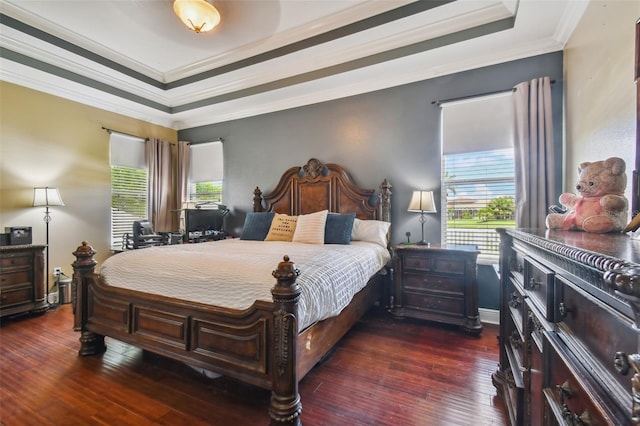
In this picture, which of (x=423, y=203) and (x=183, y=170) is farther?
(x=183, y=170)

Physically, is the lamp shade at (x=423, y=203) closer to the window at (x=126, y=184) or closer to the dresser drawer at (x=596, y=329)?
the dresser drawer at (x=596, y=329)

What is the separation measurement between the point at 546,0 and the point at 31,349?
16.4ft

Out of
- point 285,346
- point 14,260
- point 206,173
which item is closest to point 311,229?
Result: point 285,346

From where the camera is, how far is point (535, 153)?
8.68ft

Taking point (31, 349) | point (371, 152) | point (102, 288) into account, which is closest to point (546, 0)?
point (371, 152)

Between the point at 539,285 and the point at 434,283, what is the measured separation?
1.86 metres

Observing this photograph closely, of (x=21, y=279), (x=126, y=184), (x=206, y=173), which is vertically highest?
(x=206, y=173)

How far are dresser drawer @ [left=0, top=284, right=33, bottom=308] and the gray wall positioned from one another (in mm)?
2507

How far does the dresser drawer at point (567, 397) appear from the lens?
591 mm

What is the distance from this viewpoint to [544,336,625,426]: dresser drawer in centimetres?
59

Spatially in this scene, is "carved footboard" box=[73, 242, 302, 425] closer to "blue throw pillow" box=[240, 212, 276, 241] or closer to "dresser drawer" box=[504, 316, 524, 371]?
"dresser drawer" box=[504, 316, 524, 371]

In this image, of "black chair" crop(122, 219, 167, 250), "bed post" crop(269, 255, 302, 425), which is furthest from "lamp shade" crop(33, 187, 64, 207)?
"bed post" crop(269, 255, 302, 425)

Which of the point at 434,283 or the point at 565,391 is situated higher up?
the point at 565,391

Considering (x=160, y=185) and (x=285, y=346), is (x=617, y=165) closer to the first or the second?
(x=285, y=346)
